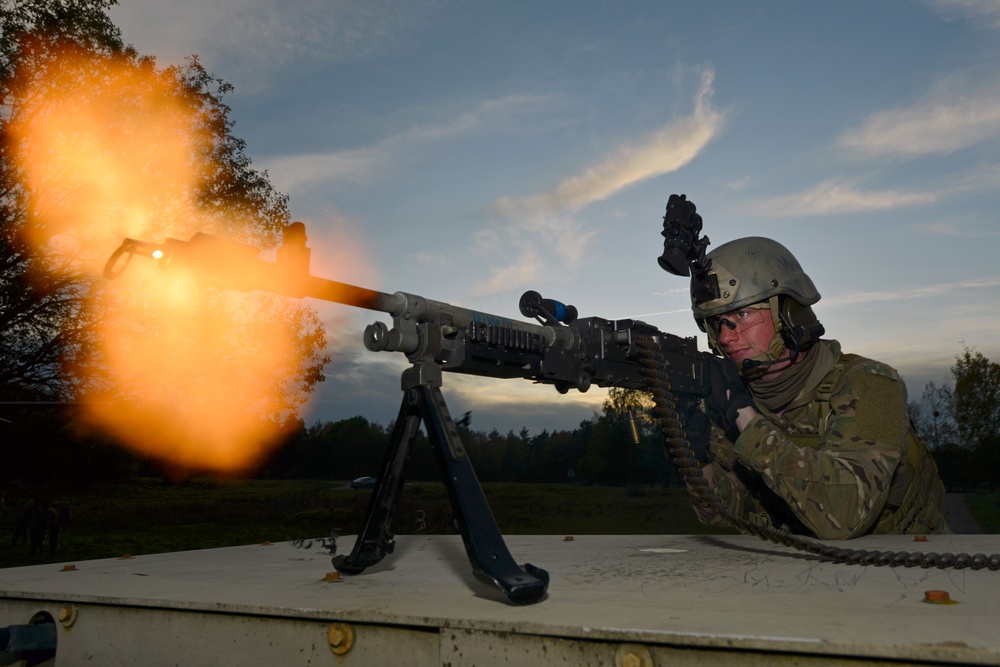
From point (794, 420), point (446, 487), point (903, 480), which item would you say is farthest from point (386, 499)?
point (903, 480)

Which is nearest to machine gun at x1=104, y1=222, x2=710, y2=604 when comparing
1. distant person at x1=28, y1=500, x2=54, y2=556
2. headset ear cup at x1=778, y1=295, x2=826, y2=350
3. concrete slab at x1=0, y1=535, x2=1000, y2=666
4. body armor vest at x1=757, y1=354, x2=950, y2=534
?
concrete slab at x1=0, y1=535, x2=1000, y2=666

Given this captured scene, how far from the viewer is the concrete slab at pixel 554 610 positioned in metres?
2.06

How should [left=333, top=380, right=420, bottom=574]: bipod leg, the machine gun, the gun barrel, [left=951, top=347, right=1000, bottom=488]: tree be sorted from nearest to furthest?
the machine gun
the gun barrel
[left=333, top=380, right=420, bottom=574]: bipod leg
[left=951, top=347, right=1000, bottom=488]: tree

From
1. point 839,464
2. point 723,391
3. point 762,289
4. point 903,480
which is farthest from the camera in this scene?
point 762,289

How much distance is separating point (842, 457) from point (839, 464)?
0.11 meters

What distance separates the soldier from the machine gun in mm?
1099

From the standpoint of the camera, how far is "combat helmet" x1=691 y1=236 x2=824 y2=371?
547cm

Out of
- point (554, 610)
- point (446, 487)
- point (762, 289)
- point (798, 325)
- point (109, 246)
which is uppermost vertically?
point (109, 246)

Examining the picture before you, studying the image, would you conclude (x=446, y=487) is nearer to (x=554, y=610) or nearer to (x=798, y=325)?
(x=554, y=610)

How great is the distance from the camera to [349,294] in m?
3.69

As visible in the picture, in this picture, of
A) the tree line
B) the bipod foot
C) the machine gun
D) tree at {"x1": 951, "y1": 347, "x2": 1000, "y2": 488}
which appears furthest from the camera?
tree at {"x1": 951, "y1": 347, "x2": 1000, "y2": 488}

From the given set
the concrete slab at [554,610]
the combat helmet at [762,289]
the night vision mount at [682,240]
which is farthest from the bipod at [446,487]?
the combat helmet at [762,289]

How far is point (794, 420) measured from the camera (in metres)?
5.41

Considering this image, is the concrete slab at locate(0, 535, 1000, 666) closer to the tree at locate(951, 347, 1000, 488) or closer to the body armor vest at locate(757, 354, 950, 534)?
the body armor vest at locate(757, 354, 950, 534)
